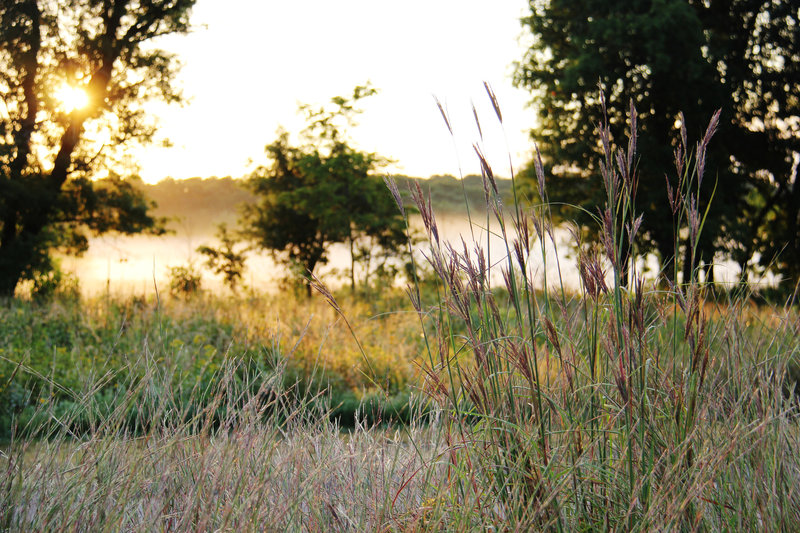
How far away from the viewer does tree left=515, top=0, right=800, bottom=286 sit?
13.9 m

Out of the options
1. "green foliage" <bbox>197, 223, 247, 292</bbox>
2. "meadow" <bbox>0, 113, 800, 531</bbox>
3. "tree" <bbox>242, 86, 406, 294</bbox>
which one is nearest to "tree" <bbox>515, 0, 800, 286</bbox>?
"tree" <bbox>242, 86, 406, 294</bbox>

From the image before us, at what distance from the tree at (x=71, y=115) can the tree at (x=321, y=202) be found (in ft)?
10.5

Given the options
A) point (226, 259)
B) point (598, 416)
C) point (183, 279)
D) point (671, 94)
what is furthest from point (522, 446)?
point (226, 259)

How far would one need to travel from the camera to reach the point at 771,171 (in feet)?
54.2

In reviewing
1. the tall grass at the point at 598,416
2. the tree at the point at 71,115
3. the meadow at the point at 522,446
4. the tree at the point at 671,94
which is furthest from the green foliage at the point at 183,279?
the tall grass at the point at 598,416

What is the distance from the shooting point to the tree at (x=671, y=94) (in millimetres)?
13930

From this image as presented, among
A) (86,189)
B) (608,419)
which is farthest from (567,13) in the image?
(608,419)

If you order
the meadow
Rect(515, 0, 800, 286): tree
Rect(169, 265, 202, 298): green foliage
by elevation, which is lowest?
Rect(169, 265, 202, 298): green foliage

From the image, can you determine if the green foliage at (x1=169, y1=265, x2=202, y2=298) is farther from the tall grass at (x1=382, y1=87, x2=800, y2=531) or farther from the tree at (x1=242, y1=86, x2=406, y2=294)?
the tall grass at (x1=382, y1=87, x2=800, y2=531)

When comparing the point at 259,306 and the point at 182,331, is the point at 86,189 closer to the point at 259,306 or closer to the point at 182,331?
the point at 259,306

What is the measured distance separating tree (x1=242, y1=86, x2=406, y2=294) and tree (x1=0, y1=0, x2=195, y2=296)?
3.19m

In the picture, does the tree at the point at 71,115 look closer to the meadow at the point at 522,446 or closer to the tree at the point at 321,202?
the tree at the point at 321,202

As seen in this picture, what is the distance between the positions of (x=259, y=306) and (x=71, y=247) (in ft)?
28.4

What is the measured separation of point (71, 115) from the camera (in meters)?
14.4
